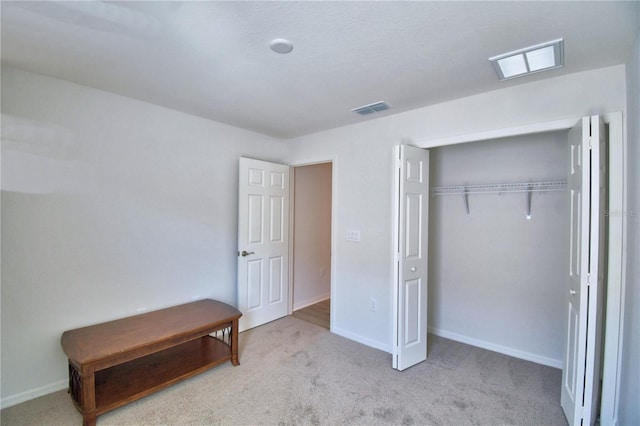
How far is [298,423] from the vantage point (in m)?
2.07

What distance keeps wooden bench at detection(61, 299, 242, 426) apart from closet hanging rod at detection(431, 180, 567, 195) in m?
2.64

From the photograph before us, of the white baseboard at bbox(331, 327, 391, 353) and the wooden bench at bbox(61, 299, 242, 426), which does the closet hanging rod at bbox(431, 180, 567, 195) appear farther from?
the wooden bench at bbox(61, 299, 242, 426)

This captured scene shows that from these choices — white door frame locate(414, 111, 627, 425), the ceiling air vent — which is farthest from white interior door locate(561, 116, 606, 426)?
the ceiling air vent

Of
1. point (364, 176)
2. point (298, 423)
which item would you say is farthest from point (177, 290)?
point (364, 176)

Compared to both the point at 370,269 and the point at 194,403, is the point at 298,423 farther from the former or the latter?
the point at 370,269

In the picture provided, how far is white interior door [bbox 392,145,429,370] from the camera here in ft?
8.90

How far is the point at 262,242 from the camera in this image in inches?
150

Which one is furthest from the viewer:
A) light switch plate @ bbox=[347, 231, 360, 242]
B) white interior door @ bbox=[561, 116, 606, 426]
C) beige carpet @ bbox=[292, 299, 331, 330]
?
beige carpet @ bbox=[292, 299, 331, 330]

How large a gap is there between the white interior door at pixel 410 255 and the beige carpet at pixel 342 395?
0.23 meters

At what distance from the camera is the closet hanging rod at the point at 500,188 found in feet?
9.38

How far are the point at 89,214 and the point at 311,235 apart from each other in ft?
9.34

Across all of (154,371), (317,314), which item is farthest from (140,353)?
(317,314)

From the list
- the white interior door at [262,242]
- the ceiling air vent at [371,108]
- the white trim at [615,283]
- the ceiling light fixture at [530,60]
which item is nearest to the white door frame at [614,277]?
the white trim at [615,283]

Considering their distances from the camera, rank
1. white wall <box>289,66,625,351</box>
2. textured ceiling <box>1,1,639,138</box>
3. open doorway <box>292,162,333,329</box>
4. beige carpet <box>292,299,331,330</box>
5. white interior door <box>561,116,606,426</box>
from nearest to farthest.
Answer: textured ceiling <box>1,1,639,138</box>
white interior door <box>561,116,606,426</box>
white wall <box>289,66,625,351</box>
beige carpet <box>292,299,331,330</box>
open doorway <box>292,162,333,329</box>
